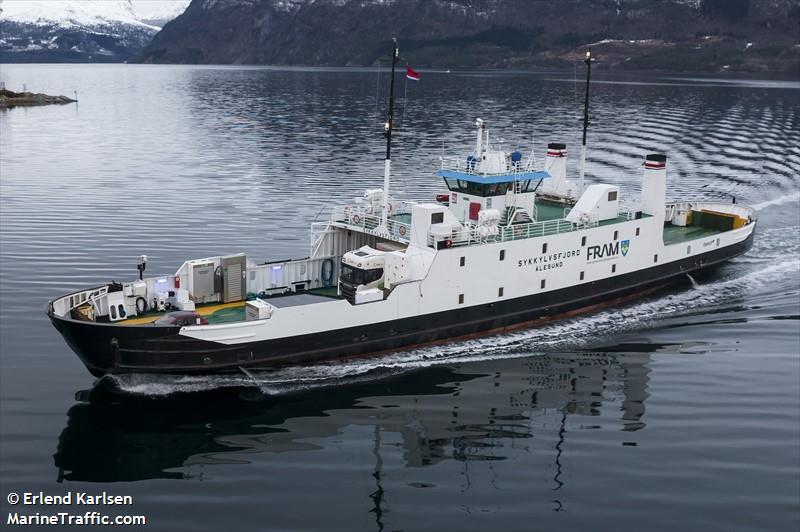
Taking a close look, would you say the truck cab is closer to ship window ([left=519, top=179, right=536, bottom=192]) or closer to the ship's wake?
the ship's wake

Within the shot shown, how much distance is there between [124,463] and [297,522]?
625cm

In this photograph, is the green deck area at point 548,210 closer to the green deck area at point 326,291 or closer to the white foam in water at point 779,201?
the green deck area at point 326,291

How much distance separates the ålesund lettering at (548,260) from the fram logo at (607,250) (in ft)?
3.01

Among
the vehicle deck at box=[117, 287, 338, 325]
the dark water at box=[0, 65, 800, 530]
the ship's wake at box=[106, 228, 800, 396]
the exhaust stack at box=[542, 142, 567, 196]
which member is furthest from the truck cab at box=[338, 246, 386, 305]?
the exhaust stack at box=[542, 142, 567, 196]

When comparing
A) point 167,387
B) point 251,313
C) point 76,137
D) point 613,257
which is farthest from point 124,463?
point 76,137

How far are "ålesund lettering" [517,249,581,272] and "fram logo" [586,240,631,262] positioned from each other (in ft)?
3.01

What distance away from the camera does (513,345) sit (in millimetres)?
33469

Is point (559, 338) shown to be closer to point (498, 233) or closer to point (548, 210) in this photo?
point (498, 233)

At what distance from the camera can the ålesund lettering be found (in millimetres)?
34438

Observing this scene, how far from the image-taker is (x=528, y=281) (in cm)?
3481

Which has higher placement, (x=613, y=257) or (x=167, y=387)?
(x=613, y=257)

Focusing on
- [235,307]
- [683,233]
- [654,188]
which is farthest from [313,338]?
[683,233]

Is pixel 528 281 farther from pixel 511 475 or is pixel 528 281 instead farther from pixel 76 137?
pixel 76 137

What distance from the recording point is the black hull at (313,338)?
26.9 meters
